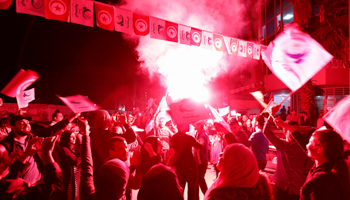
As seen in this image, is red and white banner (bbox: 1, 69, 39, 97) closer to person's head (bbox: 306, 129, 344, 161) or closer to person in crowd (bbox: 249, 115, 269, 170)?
person in crowd (bbox: 249, 115, 269, 170)

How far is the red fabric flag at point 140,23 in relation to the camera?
8883mm

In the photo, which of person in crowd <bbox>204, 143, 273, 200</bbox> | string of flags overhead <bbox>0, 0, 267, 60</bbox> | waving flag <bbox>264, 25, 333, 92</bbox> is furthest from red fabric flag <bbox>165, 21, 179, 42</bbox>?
person in crowd <bbox>204, 143, 273, 200</bbox>

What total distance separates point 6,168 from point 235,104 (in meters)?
28.8

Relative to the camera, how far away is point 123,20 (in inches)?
341

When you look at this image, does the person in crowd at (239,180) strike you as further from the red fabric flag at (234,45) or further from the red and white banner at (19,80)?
the red fabric flag at (234,45)

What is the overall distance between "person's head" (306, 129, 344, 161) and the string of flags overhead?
274 inches

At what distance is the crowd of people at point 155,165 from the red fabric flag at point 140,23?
4.49 meters

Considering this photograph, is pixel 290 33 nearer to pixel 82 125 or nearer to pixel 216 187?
pixel 216 187

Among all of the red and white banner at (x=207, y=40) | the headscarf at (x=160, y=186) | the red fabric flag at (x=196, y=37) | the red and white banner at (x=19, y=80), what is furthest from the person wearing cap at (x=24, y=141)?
the red and white banner at (x=207, y=40)

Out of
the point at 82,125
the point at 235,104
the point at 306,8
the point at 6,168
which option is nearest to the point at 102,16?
the point at 82,125

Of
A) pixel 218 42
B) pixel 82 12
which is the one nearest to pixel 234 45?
pixel 218 42

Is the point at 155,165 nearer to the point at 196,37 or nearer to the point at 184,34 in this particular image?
the point at 184,34

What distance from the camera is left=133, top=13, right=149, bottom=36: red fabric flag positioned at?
29.1 feet

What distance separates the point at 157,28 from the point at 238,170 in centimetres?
743
